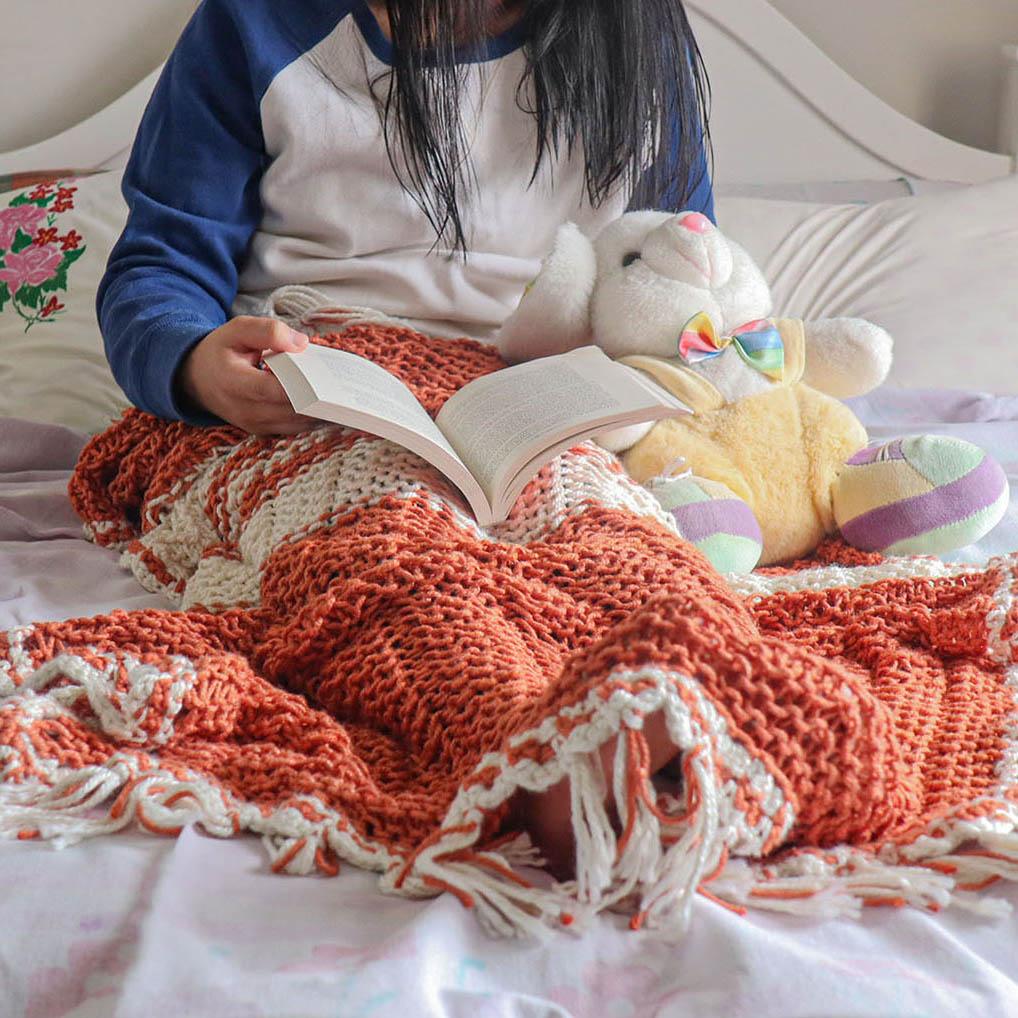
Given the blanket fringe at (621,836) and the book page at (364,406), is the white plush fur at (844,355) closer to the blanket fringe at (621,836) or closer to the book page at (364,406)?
the book page at (364,406)

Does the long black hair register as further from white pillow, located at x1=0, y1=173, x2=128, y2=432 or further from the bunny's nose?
white pillow, located at x1=0, y1=173, x2=128, y2=432

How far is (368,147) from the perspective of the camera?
1.01 meters

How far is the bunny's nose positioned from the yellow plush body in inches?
4.3

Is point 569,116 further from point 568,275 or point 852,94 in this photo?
point 852,94

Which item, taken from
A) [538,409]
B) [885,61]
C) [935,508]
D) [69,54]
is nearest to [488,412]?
[538,409]

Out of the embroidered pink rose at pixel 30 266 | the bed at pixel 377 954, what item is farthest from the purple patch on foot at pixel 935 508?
the embroidered pink rose at pixel 30 266

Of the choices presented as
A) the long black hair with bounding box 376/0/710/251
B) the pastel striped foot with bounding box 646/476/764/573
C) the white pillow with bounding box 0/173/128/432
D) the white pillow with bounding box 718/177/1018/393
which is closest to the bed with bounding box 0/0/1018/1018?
the pastel striped foot with bounding box 646/476/764/573

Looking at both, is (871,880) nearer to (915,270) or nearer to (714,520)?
(714,520)

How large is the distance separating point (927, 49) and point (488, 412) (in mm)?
1397

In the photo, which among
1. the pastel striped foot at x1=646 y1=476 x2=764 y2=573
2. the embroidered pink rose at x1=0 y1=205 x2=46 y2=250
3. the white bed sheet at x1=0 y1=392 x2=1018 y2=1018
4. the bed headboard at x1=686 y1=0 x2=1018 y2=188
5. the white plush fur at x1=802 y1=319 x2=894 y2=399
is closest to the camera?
the white bed sheet at x1=0 y1=392 x2=1018 y2=1018

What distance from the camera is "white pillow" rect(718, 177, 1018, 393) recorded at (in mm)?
1342

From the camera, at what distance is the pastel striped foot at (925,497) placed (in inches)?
35.9

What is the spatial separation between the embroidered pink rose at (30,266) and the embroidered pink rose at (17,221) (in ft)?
0.06

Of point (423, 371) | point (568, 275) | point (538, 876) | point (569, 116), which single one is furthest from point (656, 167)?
point (538, 876)
